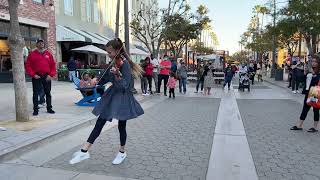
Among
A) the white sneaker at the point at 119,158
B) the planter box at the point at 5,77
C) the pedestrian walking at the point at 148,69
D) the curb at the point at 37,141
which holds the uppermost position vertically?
the pedestrian walking at the point at 148,69

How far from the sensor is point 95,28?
3053 cm

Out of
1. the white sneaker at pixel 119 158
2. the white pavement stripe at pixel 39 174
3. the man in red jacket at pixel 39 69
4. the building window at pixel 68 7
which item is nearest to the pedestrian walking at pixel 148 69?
the man in red jacket at pixel 39 69

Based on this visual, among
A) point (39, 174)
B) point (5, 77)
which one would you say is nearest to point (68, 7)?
point (5, 77)

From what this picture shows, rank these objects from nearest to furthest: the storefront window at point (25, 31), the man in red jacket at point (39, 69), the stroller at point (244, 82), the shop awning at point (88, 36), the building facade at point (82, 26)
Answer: the man in red jacket at point (39, 69) → the stroller at point (244, 82) → the storefront window at point (25, 31) → the building facade at point (82, 26) → the shop awning at point (88, 36)

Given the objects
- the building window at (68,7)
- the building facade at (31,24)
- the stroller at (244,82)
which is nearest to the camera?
the building facade at (31,24)

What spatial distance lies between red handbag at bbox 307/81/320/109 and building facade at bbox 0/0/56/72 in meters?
14.9

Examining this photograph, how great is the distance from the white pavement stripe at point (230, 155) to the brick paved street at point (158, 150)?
0.44 feet

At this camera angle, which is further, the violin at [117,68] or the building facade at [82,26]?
the building facade at [82,26]

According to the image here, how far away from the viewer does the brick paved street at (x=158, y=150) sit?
16.8 ft

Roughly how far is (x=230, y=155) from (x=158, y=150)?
44.9 inches

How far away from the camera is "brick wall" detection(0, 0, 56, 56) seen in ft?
64.6

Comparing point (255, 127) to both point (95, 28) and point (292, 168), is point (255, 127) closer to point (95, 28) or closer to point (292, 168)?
point (292, 168)

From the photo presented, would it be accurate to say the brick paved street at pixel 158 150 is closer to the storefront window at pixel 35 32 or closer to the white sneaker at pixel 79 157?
the white sneaker at pixel 79 157

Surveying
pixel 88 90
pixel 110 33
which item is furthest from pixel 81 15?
pixel 88 90
